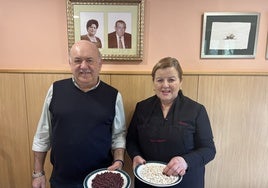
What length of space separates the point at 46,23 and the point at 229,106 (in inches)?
58.0

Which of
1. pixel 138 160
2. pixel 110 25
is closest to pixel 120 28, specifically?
pixel 110 25

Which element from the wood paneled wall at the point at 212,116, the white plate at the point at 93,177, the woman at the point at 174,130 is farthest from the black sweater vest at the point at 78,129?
the wood paneled wall at the point at 212,116

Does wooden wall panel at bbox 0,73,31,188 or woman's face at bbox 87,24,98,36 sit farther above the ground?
woman's face at bbox 87,24,98,36

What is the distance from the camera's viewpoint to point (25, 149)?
1881 millimetres

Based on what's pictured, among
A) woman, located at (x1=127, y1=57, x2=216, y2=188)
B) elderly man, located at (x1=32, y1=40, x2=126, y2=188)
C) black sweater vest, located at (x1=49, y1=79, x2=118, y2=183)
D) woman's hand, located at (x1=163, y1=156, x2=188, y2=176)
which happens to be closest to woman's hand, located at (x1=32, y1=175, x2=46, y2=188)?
elderly man, located at (x1=32, y1=40, x2=126, y2=188)

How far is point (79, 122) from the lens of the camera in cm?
138

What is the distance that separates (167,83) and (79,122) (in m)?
0.56

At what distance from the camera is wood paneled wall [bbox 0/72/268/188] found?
1739mm

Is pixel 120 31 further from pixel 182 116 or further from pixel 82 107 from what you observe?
pixel 182 116

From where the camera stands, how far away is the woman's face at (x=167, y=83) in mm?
1346

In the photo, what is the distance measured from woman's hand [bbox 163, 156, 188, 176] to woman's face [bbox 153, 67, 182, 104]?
0.35m

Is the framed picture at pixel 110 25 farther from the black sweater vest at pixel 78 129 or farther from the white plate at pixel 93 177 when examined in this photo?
the white plate at pixel 93 177

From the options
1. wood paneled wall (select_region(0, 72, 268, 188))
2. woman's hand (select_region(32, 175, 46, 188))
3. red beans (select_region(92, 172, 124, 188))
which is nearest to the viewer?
red beans (select_region(92, 172, 124, 188))

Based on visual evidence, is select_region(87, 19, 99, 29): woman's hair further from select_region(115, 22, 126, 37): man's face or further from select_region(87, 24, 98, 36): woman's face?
select_region(115, 22, 126, 37): man's face
